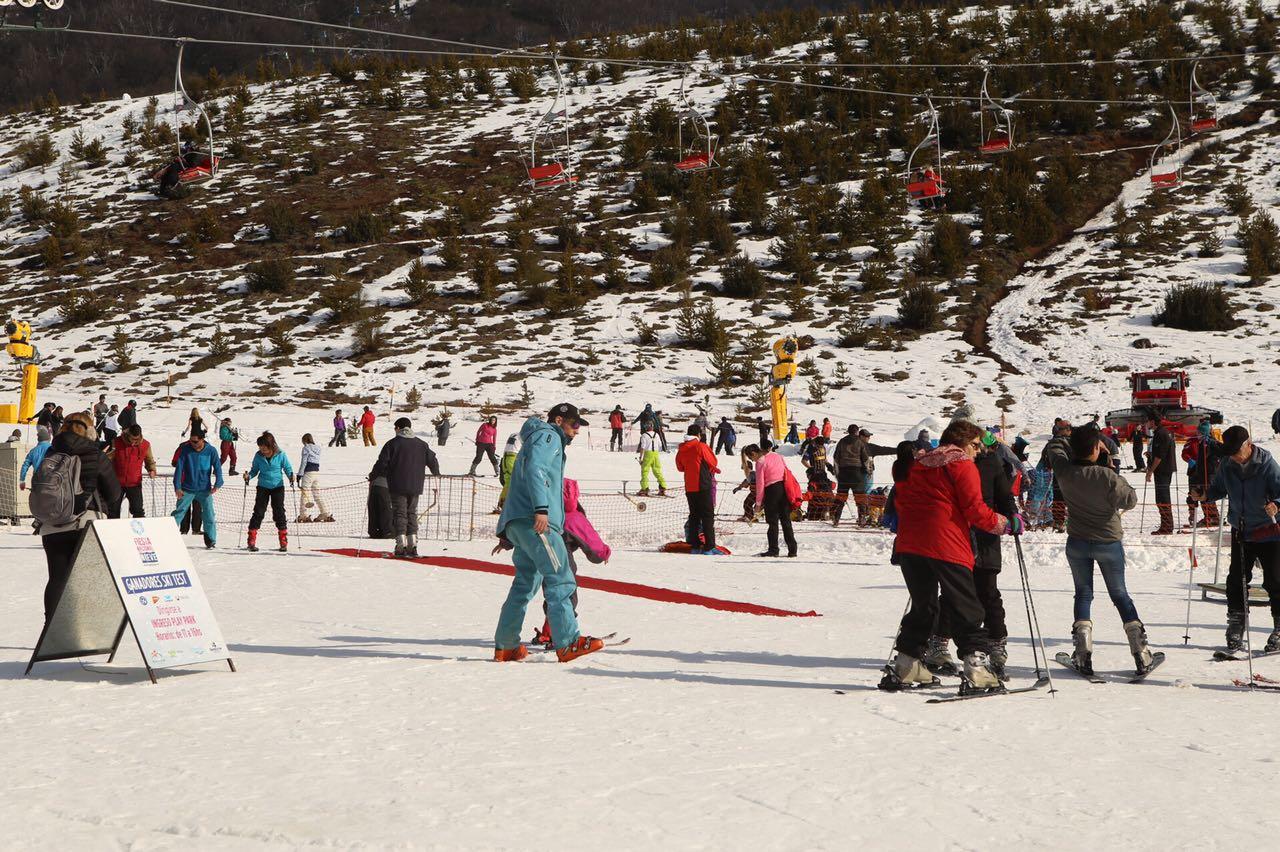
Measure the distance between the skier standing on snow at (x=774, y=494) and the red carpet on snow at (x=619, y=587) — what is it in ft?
9.57

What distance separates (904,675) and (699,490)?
829 cm

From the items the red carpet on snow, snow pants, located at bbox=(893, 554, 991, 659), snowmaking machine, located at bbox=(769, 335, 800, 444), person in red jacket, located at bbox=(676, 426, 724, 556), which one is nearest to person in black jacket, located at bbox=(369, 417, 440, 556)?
the red carpet on snow

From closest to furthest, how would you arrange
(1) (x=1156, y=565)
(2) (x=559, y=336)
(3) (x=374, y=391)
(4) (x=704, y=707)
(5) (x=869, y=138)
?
1. (4) (x=704, y=707)
2. (1) (x=1156, y=565)
3. (3) (x=374, y=391)
4. (2) (x=559, y=336)
5. (5) (x=869, y=138)

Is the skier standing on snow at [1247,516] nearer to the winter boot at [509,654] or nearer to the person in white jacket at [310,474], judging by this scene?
the winter boot at [509,654]

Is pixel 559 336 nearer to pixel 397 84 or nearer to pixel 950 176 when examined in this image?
pixel 950 176

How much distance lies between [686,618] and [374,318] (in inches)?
1557

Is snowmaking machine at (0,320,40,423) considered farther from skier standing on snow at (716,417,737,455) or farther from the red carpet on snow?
the red carpet on snow

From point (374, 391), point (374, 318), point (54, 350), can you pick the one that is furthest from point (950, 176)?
point (54, 350)

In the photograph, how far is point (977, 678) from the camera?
20.3ft

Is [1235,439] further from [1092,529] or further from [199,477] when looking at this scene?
[199,477]

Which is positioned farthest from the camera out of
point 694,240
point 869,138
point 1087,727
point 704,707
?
point 869,138

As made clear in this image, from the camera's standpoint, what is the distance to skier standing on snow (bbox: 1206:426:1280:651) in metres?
7.59

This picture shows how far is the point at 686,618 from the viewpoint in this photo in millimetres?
9484

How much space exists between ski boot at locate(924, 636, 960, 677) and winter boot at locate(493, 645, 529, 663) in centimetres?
244
